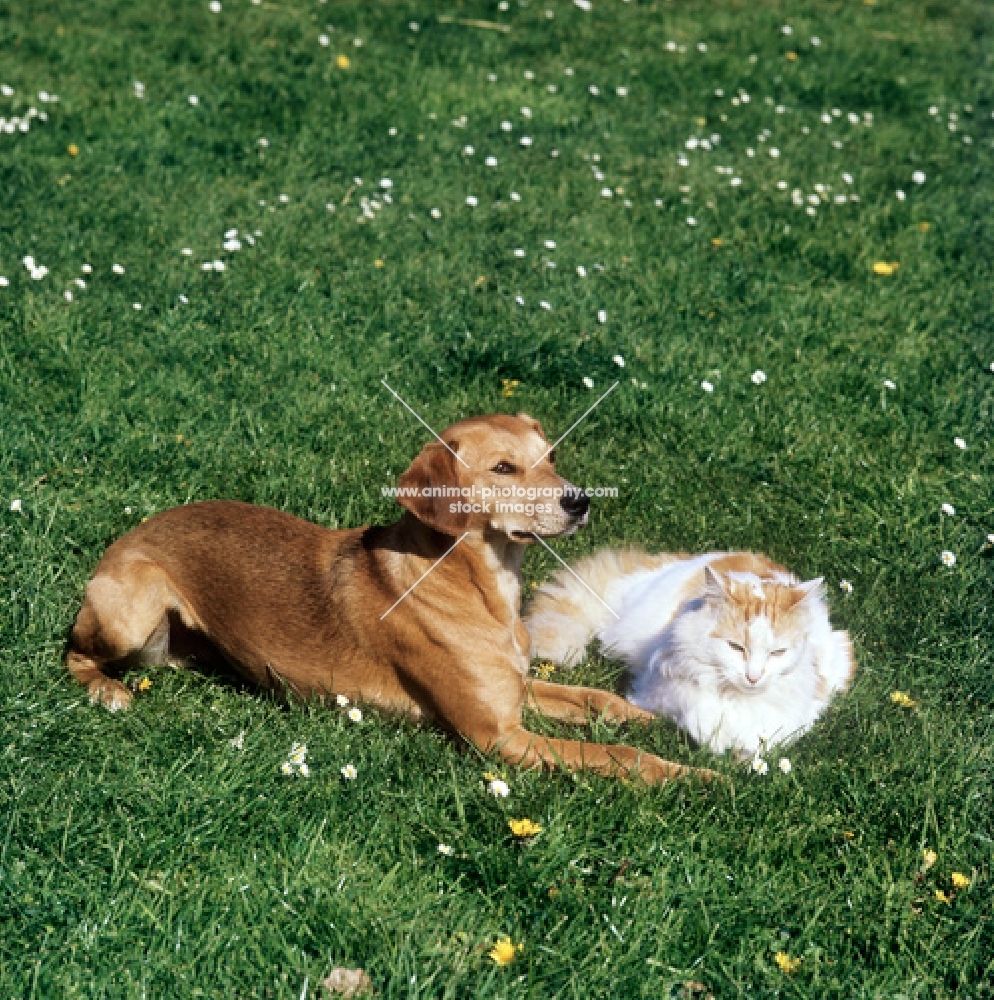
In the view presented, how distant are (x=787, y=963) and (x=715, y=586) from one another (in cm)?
136

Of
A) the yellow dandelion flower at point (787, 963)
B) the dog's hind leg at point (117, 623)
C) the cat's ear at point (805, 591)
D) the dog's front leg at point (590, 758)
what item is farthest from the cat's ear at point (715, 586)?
the dog's hind leg at point (117, 623)

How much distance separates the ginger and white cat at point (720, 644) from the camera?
4.03 meters

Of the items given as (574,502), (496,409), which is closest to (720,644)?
(574,502)

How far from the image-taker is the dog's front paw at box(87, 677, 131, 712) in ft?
13.4

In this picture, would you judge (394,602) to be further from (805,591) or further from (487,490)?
(805,591)

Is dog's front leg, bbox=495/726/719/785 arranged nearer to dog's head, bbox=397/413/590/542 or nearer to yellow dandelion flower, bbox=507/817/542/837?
yellow dandelion flower, bbox=507/817/542/837

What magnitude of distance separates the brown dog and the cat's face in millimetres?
389

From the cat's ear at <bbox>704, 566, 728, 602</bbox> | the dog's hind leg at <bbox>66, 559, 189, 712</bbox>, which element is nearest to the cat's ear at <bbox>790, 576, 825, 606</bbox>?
the cat's ear at <bbox>704, 566, 728, 602</bbox>

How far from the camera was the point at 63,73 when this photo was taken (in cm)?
854

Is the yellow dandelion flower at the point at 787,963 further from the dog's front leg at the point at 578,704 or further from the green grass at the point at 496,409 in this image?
the dog's front leg at the point at 578,704

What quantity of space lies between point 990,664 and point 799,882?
4.94ft

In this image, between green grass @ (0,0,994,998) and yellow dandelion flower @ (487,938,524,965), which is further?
green grass @ (0,0,994,998)

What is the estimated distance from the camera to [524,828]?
336 cm

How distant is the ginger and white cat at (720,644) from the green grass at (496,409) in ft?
0.39
